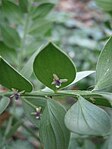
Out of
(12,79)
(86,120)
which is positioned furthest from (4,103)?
(86,120)

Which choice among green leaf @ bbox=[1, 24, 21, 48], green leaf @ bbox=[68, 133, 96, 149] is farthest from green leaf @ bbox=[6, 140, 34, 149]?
green leaf @ bbox=[1, 24, 21, 48]

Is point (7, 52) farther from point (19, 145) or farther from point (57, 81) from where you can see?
→ point (57, 81)

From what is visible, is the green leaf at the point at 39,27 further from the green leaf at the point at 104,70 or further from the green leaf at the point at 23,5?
the green leaf at the point at 104,70

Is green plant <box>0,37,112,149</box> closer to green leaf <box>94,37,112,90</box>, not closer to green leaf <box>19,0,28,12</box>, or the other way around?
green leaf <box>94,37,112,90</box>

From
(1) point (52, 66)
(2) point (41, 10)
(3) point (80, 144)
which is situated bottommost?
(3) point (80, 144)

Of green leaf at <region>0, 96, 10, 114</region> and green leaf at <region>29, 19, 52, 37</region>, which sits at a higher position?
green leaf at <region>29, 19, 52, 37</region>

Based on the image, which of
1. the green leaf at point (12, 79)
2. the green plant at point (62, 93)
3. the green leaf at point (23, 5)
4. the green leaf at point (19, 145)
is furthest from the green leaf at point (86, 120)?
the green leaf at point (19, 145)
